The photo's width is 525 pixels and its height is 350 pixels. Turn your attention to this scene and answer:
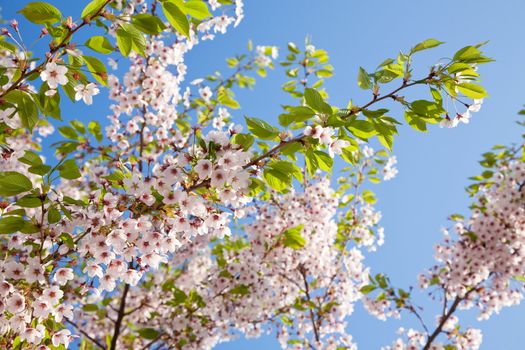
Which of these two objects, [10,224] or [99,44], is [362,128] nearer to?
[99,44]

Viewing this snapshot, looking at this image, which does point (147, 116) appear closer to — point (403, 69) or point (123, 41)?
point (123, 41)

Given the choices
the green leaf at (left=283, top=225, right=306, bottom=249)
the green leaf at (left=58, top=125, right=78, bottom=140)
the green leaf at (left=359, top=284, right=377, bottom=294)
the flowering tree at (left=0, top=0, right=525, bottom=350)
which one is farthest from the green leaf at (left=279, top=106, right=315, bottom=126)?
the green leaf at (left=359, top=284, right=377, bottom=294)

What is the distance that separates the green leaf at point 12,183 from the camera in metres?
2.18

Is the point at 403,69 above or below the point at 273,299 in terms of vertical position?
below

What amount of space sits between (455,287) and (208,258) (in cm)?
612

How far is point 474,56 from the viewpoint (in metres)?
2.45

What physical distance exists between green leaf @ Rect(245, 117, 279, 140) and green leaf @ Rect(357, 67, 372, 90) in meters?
0.64

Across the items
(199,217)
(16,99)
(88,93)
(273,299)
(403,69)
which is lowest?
(199,217)

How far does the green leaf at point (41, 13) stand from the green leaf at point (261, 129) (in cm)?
135

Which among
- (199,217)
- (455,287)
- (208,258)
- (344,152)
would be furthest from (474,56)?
(208,258)

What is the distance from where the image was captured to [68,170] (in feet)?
7.86

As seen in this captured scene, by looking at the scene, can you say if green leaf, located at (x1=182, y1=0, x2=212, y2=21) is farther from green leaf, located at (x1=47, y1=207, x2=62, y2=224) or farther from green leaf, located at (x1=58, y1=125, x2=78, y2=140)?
green leaf, located at (x1=58, y1=125, x2=78, y2=140)

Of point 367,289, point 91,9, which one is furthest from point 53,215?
point 367,289

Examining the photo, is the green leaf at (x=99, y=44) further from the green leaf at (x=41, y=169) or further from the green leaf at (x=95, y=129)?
the green leaf at (x=95, y=129)
